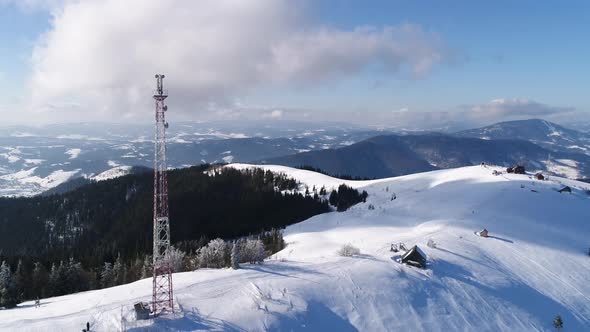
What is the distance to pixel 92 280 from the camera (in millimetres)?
60938

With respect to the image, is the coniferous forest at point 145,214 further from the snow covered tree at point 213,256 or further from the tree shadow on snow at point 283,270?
the tree shadow on snow at point 283,270

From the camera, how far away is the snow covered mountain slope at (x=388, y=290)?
32469mm

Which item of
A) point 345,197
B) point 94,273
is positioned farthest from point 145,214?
point 94,273

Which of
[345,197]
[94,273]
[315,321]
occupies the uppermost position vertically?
[315,321]

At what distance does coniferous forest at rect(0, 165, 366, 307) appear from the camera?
9877 cm

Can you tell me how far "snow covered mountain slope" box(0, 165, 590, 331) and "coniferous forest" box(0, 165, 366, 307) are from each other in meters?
31.5

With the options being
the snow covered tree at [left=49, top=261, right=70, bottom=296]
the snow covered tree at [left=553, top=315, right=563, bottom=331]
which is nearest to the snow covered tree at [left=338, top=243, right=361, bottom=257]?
the snow covered tree at [left=553, top=315, right=563, bottom=331]

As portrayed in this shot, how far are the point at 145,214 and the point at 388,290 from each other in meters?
124

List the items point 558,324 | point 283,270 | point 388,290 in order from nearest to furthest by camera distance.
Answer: point 558,324, point 388,290, point 283,270

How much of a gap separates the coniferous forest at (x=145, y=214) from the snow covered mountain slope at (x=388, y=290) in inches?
1240

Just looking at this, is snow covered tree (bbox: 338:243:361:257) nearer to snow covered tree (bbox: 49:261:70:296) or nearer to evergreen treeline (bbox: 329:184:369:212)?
snow covered tree (bbox: 49:261:70:296)

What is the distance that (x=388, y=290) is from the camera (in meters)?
40.5

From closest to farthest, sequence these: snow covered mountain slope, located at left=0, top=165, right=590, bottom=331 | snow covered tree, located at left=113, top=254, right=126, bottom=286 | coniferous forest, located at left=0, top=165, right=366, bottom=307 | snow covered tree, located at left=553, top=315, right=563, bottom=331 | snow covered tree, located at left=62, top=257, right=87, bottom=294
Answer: snow covered mountain slope, located at left=0, top=165, right=590, bottom=331 < snow covered tree, located at left=553, top=315, right=563, bottom=331 < snow covered tree, located at left=62, top=257, right=87, bottom=294 < snow covered tree, located at left=113, top=254, right=126, bottom=286 < coniferous forest, located at left=0, top=165, right=366, bottom=307

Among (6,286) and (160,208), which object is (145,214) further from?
(160,208)
